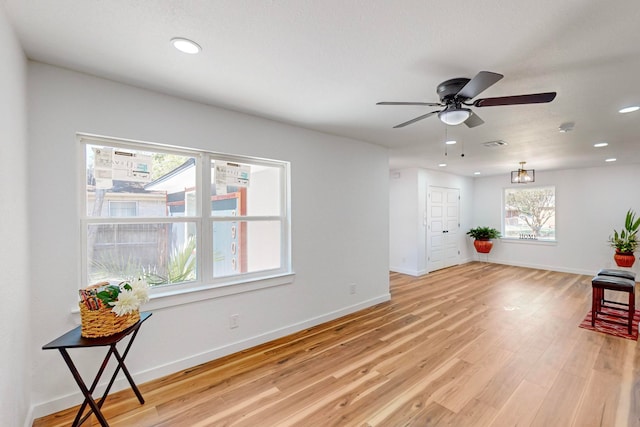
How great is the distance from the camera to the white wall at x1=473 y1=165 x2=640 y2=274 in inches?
230

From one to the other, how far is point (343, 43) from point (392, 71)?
511 millimetres

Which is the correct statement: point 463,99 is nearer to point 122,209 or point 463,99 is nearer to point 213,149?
point 213,149

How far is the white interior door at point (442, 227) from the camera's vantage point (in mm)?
6574

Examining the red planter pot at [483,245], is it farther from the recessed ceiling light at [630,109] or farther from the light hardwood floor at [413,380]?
the recessed ceiling light at [630,109]

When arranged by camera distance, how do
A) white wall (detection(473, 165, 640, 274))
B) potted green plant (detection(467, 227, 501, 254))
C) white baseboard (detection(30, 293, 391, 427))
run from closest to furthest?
white baseboard (detection(30, 293, 391, 427)) < white wall (detection(473, 165, 640, 274)) < potted green plant (detection(467, 227, 501, 254))

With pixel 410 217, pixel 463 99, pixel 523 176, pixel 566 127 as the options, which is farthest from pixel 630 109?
pixel 410 217

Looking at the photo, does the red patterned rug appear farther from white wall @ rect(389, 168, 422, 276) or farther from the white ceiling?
white wall @ rect(389, 168, 422, 276)

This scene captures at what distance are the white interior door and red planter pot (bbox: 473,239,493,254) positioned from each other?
57 centimetres

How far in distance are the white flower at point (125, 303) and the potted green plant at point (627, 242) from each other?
8.07 metres

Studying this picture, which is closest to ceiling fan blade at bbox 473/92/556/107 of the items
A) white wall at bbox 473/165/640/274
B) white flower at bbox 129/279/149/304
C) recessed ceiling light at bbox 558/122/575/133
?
recessed ceiling light at bbox 558/122/575/133

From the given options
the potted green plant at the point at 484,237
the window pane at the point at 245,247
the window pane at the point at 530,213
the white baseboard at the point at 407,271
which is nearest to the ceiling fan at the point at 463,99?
the window pane at the point at 245,247

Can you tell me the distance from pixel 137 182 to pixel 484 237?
7866mm

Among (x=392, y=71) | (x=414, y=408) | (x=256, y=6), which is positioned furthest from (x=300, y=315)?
(x=256, y=6)

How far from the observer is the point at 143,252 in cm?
240
